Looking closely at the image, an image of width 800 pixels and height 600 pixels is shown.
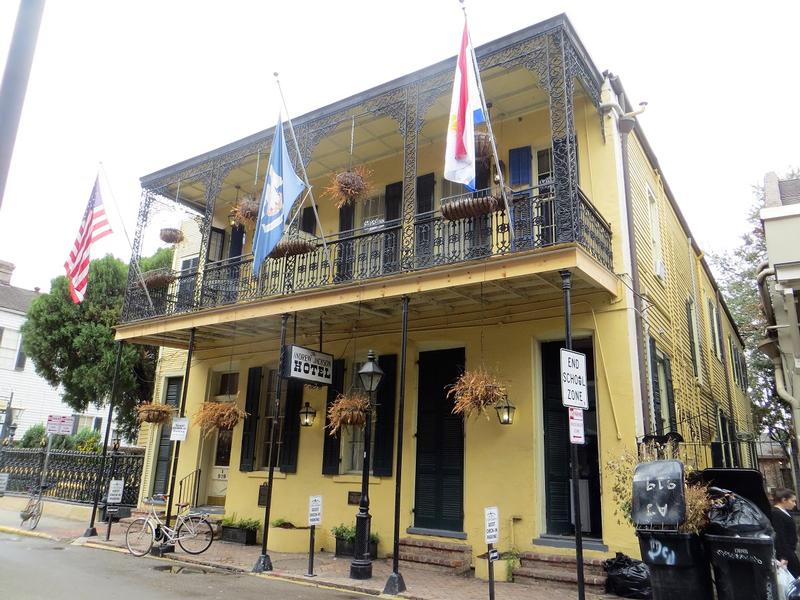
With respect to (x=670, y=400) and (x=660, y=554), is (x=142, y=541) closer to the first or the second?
(x=660, y=554)

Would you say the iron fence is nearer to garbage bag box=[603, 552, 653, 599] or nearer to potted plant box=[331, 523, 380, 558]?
potted plant box=[331, 523, 380, 558]

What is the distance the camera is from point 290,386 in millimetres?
12781

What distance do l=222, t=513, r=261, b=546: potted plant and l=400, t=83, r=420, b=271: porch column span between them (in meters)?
6.31

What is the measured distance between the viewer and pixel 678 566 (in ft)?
17.7

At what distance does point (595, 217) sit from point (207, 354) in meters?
10.1

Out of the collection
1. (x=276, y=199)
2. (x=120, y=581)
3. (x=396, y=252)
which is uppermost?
(x=276, y=199)

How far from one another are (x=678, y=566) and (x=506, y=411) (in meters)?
4.34

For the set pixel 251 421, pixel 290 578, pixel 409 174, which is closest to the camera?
pixel 290 578

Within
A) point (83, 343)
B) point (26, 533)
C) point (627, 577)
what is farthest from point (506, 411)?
point (83, 343)

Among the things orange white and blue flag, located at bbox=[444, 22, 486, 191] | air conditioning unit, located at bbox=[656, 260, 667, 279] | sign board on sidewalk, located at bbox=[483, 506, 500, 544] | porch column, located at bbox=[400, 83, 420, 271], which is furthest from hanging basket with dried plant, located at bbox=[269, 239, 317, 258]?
air conditioning unit, located at bbox=[656, 260, 667, 279]

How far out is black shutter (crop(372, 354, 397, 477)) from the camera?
10930 mm

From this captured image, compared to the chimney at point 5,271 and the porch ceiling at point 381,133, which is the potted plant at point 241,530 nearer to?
the porch ceiling at point 381,133

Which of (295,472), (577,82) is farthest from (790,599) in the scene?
(295,472)

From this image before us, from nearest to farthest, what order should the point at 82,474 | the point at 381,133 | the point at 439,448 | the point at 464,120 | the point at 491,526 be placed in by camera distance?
1. the point at 491,526
2. the point at 464,120
3. the point at 439,448
4. the point at 381,133
5. the point at 82,474
